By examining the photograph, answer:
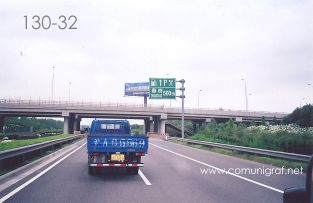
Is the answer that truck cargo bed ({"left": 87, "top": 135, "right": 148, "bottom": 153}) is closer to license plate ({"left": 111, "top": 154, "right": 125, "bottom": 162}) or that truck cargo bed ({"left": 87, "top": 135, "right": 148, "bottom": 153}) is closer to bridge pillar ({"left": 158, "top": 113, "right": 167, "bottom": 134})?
license plate ({"left": 111, "top": 154, "right": 125, "bottom": 162})

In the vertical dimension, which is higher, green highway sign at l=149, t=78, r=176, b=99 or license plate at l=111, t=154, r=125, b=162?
green highway sign at l=149, t=78, r=176, b=99

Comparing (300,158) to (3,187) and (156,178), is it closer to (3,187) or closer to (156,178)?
(156,178)

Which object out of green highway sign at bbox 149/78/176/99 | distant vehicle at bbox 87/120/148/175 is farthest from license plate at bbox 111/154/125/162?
green highway sign at bbox 149/78/176/99

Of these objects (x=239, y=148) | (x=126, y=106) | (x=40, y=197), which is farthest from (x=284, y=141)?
(x=126, y=106)

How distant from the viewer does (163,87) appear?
4244cm

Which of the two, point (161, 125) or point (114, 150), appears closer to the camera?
point (114, 150)

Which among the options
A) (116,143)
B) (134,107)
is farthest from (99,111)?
(116,143)

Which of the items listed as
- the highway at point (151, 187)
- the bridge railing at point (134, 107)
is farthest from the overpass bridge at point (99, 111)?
the highway at point (151, 187)

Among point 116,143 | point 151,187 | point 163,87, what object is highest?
point 163,87

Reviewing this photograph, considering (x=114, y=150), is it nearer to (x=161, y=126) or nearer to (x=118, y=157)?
(x=118, y=157)

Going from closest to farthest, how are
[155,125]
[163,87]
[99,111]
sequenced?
[163,87]
[99,111]
[155,125]

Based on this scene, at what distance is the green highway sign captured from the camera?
42.4 metres

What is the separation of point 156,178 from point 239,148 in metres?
10.6

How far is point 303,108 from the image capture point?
6925cm
